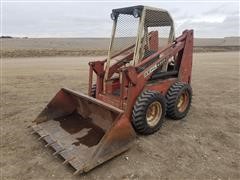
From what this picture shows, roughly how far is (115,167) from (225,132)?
2420 millimetres

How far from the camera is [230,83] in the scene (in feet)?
33.0

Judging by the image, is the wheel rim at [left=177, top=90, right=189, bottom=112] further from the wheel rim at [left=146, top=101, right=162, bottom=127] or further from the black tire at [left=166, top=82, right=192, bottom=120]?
the wheel rim at [left=146, top=101, right=162, bottom=127]

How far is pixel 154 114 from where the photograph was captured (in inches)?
195

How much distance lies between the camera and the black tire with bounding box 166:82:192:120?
17.5 ft

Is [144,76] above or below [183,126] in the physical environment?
above

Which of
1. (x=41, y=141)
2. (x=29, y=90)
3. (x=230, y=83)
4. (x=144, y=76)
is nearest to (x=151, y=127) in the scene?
(x=144, y=76)

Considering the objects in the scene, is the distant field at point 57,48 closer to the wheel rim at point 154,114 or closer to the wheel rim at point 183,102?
the wheel rim at point 183,102

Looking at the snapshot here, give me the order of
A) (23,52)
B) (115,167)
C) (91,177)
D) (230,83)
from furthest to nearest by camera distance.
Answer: (23,52)
(230,83)
(115,167)
(91,177)

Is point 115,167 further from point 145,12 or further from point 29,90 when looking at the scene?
point 29,90

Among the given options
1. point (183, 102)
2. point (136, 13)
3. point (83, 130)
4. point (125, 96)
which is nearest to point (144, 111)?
point (125, 96)

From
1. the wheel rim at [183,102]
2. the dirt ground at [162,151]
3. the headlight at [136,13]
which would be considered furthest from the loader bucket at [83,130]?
the wheel rim at [183,102]

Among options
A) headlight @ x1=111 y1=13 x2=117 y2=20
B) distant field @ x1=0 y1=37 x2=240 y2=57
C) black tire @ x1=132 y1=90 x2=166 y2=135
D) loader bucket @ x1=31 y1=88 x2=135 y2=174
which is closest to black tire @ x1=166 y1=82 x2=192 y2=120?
black tire @ x1=132 y1=90 x2=166 y2=135

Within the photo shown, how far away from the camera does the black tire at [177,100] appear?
5324 millimetres

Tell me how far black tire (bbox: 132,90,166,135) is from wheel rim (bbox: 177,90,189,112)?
0.94 metres
